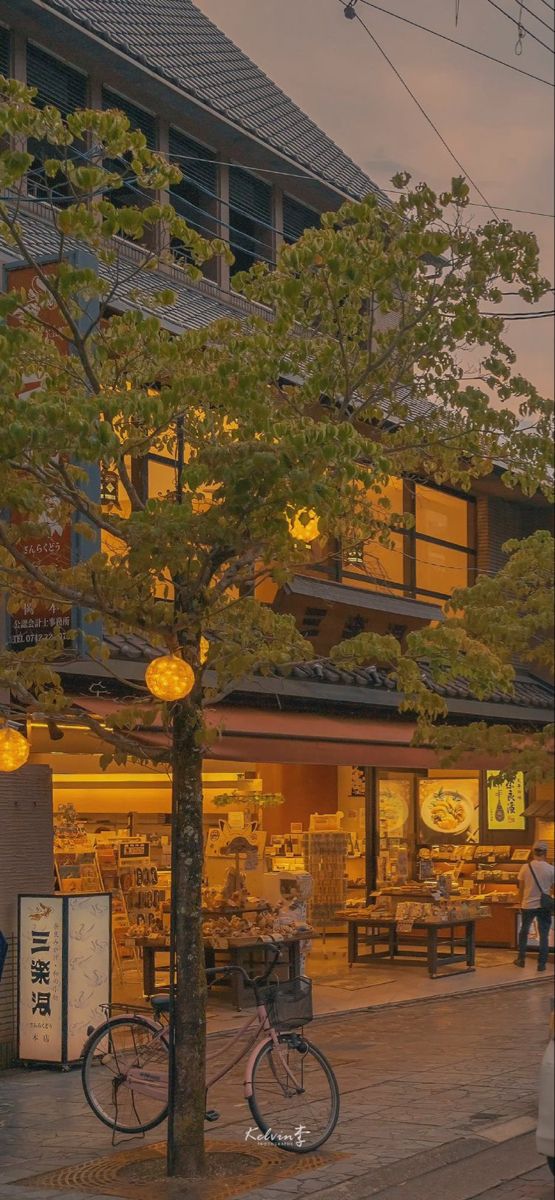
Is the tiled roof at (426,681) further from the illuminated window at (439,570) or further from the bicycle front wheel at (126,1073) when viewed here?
the bicycle front wheel at (126,1073)

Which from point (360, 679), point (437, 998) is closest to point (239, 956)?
point (437, 998)

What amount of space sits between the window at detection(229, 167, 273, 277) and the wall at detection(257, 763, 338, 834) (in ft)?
27.4

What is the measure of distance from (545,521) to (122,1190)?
2061 centimetres

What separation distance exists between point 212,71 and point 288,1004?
15.8 metres

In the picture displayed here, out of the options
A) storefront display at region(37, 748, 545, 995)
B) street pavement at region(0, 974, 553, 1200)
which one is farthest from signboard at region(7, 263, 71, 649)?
street pavement at region(0, 974, 553, 1200)

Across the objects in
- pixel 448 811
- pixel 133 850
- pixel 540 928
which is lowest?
pixel 540 928

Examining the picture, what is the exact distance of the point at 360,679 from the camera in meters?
19.5

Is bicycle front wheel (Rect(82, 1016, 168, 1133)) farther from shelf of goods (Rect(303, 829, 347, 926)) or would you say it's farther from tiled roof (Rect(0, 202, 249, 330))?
shelf of goods (Rect(303, 829, 347, 926))

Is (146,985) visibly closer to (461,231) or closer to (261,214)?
(461,231)

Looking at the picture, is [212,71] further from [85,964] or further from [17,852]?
[85,964]

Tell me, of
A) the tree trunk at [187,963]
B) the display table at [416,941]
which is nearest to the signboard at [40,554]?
the tree trunk at [187,963]

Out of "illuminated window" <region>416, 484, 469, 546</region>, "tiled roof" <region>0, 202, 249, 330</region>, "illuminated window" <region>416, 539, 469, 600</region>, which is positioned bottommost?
"illuminated window" <region>416, 539, 469, 600</region>

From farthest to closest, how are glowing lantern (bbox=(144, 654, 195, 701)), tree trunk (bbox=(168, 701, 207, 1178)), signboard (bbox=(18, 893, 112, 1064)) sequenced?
signboard (bbox=(18, 893, 112, 1064)), glowing lantern (bbox=(144, 654, 195, 701)), tree trunk (bbox=(168, 701, 207, 1178))

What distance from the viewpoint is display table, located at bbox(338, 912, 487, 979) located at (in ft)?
65.7
